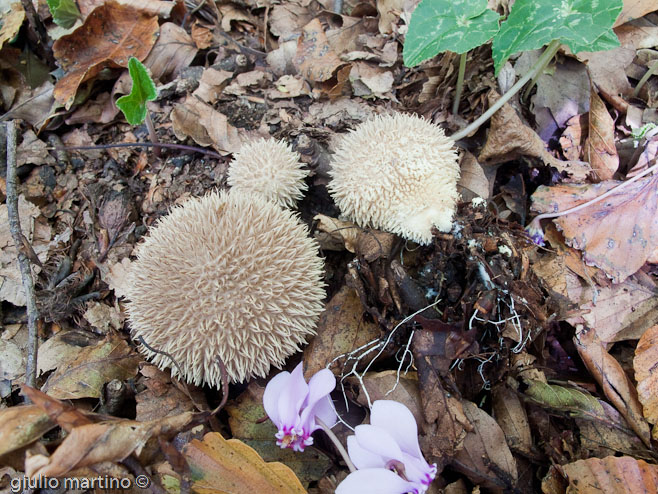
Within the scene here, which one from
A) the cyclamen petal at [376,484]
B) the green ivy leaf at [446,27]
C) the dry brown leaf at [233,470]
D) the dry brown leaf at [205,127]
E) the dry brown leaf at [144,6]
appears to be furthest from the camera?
the dry brown leaf at [144,6]

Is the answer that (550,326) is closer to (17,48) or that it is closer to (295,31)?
(295,31)

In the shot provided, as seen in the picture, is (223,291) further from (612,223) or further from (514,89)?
(612,223)

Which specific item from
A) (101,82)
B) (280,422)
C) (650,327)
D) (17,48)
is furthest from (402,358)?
(17,48)

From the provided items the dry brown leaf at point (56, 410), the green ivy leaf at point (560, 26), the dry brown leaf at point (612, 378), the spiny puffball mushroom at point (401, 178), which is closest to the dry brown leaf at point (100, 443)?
the dry brown leaf at point (56, 410)

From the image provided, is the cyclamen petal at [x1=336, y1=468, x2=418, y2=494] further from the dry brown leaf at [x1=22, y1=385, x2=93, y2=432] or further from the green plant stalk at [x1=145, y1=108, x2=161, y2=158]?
the green plant stalk at [x1=145, y1=108, x2=161, y2=158]

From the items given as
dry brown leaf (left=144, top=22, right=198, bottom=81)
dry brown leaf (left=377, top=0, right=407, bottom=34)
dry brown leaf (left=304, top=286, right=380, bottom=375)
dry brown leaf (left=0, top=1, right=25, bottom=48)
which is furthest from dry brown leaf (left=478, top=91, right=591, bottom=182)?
dry brown leaf (left=0, top=1, right=25, bottom=48)

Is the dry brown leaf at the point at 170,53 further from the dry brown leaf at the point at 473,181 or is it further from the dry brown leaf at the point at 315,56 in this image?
the dry brown leaf at the point at 473,181
